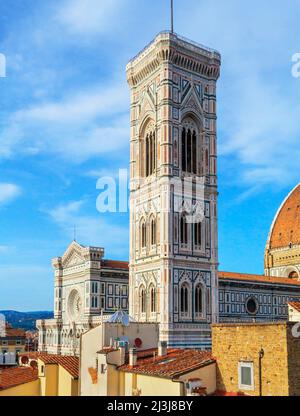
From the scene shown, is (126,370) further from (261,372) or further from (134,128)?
(134,128)

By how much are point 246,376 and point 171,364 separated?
11.8 feet

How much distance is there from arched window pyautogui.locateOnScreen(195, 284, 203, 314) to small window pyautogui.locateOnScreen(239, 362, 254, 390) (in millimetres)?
37118

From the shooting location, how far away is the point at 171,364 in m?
20.3

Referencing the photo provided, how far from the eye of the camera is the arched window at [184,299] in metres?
53.3

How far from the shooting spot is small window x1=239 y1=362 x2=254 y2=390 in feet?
56.5

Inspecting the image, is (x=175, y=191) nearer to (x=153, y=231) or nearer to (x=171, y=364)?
(x=153, y=231)

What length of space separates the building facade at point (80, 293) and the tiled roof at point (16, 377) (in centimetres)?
3274

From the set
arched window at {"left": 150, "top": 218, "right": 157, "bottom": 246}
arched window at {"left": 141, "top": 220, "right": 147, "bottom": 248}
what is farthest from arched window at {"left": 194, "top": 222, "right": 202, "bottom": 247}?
arched window at {"left": 141, "top": 220, "right": 147, "bottom": 248}

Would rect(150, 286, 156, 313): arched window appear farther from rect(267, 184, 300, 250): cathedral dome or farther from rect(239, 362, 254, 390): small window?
rect(267, 184, 300, 250): cathedral dome

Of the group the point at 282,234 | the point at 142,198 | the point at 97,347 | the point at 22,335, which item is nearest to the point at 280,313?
the point at 282,234

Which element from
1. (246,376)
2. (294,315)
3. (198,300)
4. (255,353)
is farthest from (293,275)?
(255,353)

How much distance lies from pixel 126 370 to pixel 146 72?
4251 centimetres
